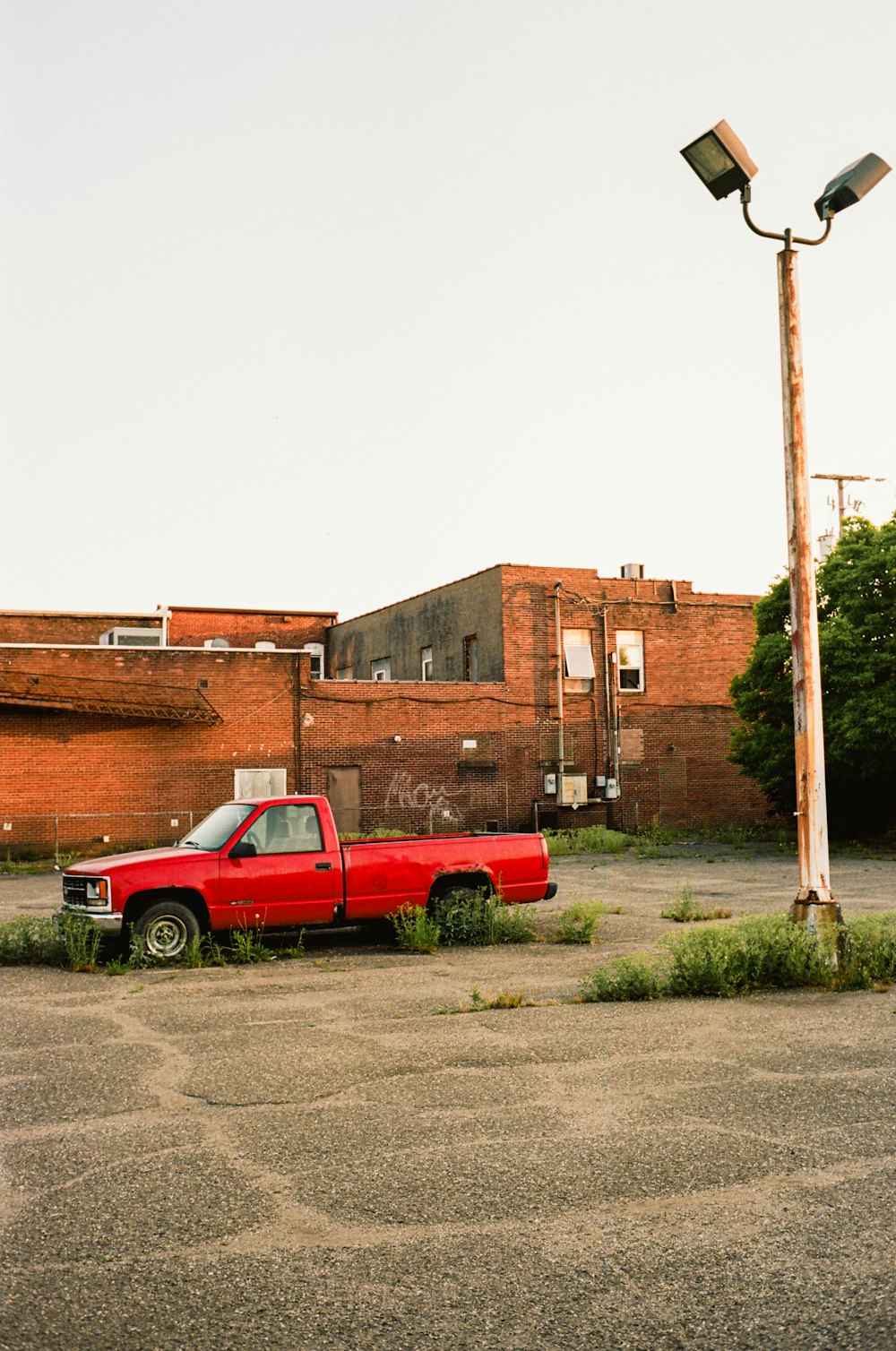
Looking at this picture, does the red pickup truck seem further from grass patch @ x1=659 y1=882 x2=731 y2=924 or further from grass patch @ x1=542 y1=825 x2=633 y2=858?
grass patch @ x1=542 y1=825 x2=633 y2=858

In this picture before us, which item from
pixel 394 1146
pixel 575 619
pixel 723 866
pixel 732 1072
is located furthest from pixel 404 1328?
pixel 575 619

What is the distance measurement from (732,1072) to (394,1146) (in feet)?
8.15

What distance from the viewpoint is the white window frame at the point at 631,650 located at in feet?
125

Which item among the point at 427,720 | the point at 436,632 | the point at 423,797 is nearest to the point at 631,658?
the point at 436,632

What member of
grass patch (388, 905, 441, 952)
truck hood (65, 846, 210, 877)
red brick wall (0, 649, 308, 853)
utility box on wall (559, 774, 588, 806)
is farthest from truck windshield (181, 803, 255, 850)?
utility box on wall (559, 774, 588, 806)

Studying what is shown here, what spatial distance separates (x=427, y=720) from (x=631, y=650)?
7.42 meters

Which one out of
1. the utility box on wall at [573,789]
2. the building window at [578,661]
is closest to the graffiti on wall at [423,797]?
the utility box on wall at [573,789]

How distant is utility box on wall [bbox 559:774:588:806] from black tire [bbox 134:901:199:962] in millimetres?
24399

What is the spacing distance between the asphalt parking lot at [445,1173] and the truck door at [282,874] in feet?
7.63

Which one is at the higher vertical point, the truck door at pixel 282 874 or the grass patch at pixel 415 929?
the truck door at pixel 282 874

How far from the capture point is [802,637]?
436 inches

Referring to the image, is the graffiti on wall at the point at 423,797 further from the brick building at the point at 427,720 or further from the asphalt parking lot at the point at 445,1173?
the asphalt parking lot at the point at 445,1173

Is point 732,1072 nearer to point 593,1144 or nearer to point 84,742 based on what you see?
point 593,1144

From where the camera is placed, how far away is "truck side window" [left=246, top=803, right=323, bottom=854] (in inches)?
517
